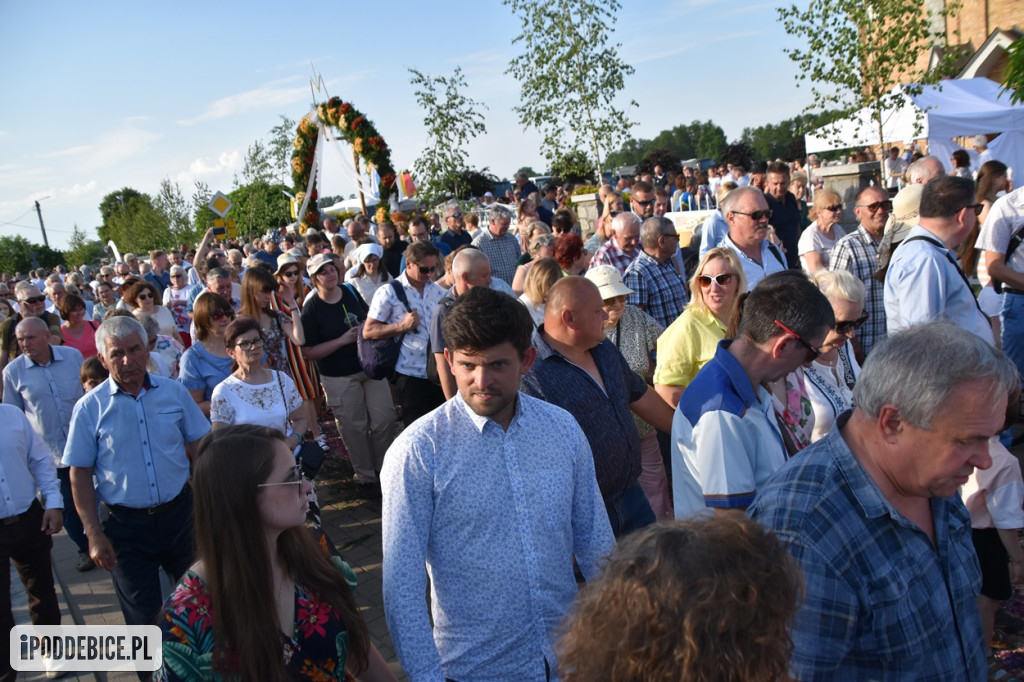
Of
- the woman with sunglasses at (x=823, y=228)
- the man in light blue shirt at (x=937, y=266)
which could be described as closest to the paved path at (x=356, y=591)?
the man in light blue shirt at (x=937, y=266)

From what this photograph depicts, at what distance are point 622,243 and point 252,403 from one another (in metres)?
3.74

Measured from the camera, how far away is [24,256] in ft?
173

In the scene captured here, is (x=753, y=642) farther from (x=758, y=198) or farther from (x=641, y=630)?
(x=758, y=198)

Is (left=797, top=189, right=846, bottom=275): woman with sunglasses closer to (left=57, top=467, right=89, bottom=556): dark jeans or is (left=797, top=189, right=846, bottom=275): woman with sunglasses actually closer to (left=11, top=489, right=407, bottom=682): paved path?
(left=11, top=489, right=407, bottom=682): paved path

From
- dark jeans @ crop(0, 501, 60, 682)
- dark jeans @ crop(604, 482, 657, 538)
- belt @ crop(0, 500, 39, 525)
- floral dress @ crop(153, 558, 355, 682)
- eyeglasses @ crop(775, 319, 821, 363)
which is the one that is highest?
eyeglasses @ crop(775, 319, 821, 363)

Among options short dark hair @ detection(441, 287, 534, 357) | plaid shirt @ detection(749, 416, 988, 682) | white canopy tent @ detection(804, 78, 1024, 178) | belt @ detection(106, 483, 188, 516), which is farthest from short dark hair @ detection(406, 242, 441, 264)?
white canopy tent @ detection(804, 78, 1024, 178)

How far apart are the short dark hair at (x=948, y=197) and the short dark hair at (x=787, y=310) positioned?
7.27 feet

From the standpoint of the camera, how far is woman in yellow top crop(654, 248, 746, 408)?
12.9 feet

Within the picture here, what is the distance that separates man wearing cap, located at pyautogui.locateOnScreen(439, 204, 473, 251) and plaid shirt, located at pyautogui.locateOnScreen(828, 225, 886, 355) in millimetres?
6216

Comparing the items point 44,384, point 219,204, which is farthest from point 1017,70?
point 219,204

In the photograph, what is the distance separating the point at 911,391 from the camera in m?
1.72

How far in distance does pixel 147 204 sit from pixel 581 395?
98.8ft

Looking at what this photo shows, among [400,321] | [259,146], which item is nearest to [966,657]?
[400,321]

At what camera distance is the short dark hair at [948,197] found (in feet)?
14.0
